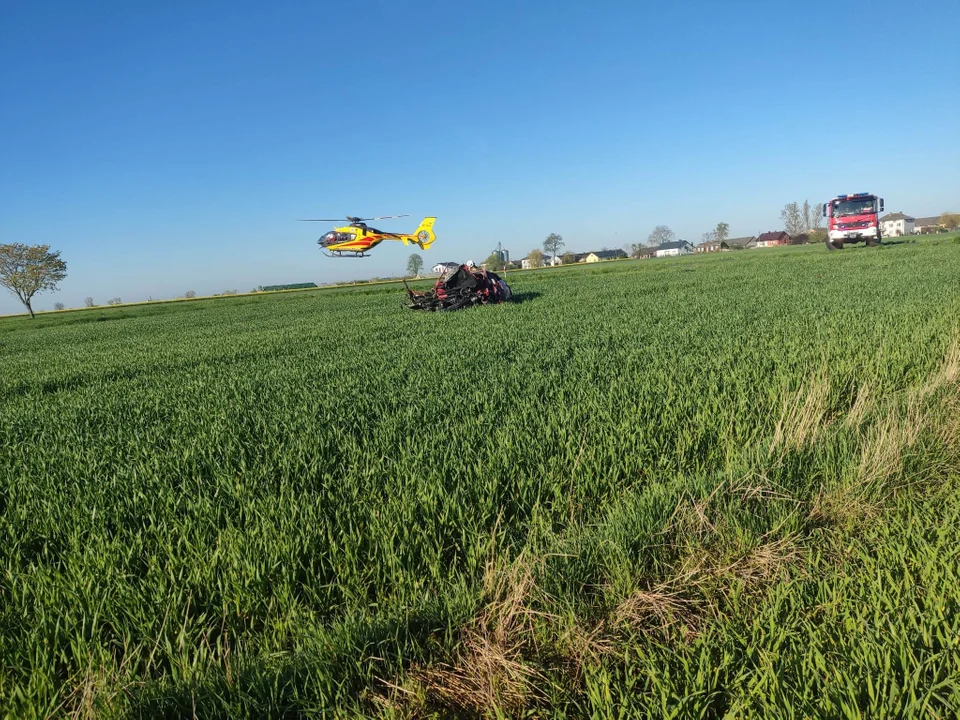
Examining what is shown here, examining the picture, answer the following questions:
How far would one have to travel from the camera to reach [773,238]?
131875 millimetres

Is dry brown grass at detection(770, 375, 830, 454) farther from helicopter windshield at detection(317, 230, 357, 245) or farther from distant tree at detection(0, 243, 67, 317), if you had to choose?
distant tree at detection(0, 243, 67, 317)

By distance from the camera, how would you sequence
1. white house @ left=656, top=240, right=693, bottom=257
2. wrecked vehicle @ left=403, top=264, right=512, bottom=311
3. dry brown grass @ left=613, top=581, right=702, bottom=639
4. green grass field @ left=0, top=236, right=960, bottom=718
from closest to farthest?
green grass field @ left=0, top=236, right=960, bottom=718 → dry brown grass @ left=613, top=581, right=702, bottom=639 → wrecked vehicle @ left=403, top=264, right=512, bottom=311 → white house @ left=656, top=240, right=693, bottom=257

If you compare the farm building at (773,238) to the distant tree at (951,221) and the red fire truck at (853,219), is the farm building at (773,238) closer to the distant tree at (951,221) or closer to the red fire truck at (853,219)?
the distant tree at (951,221)

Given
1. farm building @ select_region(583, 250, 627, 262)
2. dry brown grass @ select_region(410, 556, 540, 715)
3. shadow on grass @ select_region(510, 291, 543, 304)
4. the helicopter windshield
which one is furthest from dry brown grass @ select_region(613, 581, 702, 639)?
farm building @ select_region(583, 250, 627, 262)

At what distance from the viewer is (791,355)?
6062 mm

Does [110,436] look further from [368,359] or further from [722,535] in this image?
[722,535]

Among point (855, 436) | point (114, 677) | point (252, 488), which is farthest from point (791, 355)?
point (114, 677)

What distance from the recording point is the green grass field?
1.81 metres

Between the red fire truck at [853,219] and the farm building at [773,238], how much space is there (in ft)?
331

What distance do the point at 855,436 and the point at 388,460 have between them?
341cm

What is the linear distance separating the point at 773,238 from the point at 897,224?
3966 cm

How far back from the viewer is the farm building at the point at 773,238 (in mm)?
127812

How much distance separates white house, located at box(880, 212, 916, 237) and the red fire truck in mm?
130950

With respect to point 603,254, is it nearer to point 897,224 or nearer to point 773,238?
point 773,238
